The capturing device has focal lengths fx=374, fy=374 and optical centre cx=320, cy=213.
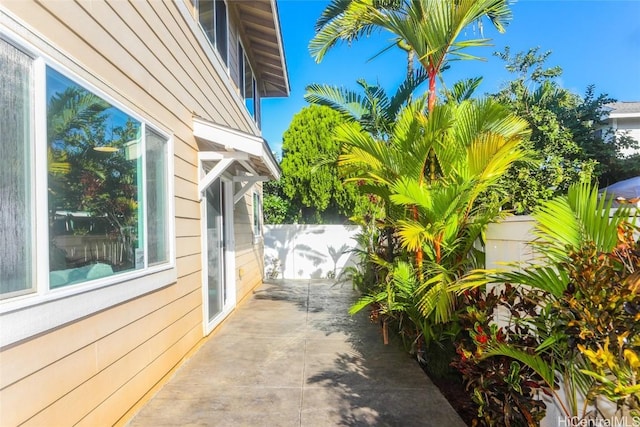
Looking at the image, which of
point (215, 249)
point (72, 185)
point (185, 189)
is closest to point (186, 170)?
point (185, 189)

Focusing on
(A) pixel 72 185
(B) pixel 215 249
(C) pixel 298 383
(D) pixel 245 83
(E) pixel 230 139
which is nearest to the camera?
(A) pixel 72 185

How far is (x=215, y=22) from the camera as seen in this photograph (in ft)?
18.6

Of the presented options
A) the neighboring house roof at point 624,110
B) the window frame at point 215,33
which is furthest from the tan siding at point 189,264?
the neighboring house roof at point 624,110

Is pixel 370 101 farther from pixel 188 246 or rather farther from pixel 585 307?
pixel 585 307

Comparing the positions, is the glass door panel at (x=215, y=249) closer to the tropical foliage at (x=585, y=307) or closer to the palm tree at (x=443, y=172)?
the palm tree at (x=443, y=172)

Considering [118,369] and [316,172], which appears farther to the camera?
[316,172]

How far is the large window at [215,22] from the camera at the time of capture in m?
5.16

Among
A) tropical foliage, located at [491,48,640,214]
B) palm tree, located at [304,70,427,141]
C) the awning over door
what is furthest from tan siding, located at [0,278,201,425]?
tropical foliage, located at [491,48,640,214]

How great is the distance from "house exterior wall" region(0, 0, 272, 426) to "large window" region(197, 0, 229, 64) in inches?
18.3

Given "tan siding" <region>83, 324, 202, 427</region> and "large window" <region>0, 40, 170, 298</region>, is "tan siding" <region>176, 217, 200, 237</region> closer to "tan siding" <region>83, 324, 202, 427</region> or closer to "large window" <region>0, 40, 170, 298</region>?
"large window" <region>0, 40, 170, 298</region>

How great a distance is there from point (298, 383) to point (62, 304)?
2208 millimetres

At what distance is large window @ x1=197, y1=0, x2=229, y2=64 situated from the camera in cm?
516

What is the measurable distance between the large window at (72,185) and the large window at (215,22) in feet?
8.70

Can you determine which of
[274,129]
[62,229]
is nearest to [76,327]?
[62,229]
